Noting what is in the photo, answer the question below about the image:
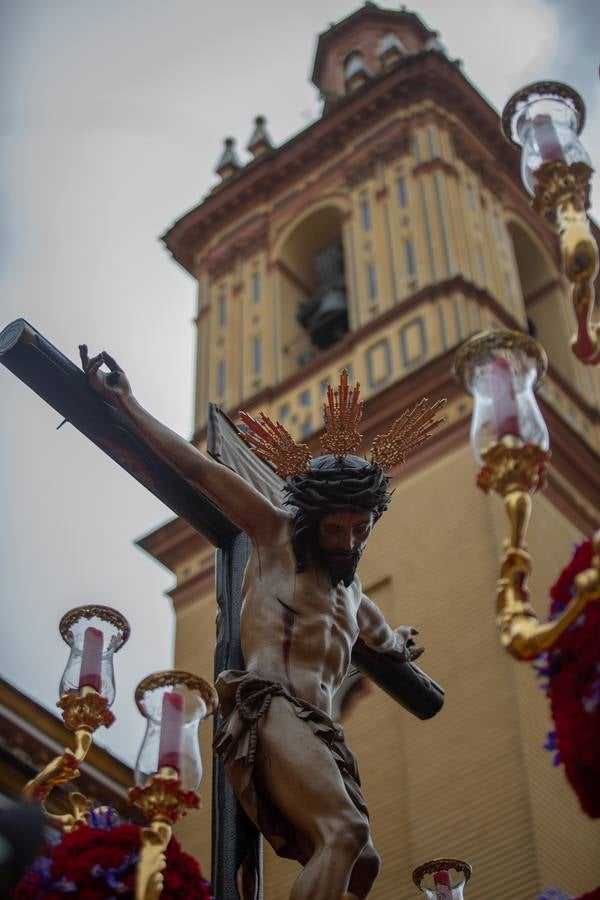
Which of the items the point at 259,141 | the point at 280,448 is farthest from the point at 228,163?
the point at 280,448

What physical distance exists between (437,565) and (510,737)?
3.05 metres

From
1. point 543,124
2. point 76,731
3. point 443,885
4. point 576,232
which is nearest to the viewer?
point 576,232

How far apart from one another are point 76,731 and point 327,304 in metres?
19.6

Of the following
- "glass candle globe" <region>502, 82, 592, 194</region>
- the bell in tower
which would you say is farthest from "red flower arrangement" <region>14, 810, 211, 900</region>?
the bell in tower

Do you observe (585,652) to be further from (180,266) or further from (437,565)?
(180,266)

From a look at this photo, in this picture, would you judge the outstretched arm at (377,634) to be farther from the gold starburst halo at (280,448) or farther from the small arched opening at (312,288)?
the small arched opening at (312,288)

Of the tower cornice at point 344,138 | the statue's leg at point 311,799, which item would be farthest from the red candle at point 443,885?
the tower cornice at point 344,138

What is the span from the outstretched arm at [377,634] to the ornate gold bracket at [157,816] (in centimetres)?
150

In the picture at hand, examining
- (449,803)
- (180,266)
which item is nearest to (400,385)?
(449,803)

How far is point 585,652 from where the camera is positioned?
3.82m

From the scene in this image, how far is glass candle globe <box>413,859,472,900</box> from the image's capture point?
563cm

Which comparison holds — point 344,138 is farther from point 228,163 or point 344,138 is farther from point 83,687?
point 83,687

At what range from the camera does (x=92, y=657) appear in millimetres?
5590

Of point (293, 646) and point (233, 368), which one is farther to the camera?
point (233, 368)
